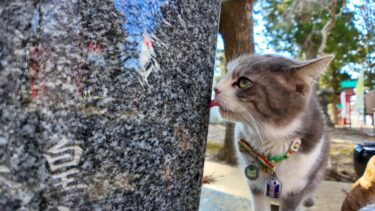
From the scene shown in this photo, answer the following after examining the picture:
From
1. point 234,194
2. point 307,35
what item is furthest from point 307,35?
point 234,194

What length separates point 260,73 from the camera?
142 centimetres

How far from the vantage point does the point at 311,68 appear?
138 centimetres

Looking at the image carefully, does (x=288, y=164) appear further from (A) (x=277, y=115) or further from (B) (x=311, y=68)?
(B) (x=311, y=68)

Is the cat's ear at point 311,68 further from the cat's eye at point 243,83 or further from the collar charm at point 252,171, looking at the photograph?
the collar charm at point 252,171

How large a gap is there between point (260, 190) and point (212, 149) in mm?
4127

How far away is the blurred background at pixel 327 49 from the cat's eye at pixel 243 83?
5.28 feet

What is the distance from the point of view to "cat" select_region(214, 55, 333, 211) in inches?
54.0

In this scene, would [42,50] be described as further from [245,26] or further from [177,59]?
[245,26]

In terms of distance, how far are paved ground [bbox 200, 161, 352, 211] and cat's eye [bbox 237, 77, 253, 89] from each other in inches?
42.8

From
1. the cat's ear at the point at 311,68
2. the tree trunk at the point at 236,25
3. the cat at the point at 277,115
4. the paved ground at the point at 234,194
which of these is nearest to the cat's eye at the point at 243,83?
the cat at the point at 277,115

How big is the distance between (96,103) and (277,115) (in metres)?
0.89

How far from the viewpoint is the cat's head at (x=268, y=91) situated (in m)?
1.36

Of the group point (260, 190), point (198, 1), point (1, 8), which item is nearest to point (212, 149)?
point (260, 190)

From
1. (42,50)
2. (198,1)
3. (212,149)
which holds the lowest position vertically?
(212,149)
